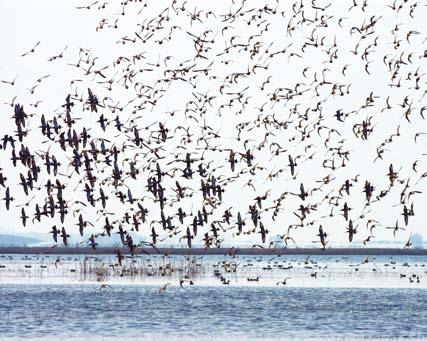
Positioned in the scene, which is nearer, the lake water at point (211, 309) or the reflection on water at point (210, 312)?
the lake water at point (211, 309)

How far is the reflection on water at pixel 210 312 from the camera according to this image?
180ft

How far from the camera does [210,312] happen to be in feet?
218

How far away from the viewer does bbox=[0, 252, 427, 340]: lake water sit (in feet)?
179

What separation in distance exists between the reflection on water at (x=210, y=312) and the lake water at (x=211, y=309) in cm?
5

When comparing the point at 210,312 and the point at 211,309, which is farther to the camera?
the point at 211,309

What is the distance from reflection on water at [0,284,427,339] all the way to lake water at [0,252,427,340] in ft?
0.18

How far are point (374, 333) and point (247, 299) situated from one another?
2341cm

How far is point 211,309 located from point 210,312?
219 centimetres

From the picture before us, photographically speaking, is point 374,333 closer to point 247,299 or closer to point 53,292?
point 247,299

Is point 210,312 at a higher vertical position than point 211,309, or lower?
lower

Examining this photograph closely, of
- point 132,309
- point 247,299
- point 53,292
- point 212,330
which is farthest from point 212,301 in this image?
point 212,330

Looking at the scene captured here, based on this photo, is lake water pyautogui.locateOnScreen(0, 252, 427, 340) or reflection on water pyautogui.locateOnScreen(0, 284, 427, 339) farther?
reflection on water pyautogui.locateOnScreen(0, 284, 427, 339)

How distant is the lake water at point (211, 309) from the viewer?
5456 cm

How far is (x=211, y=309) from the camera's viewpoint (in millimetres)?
68562
